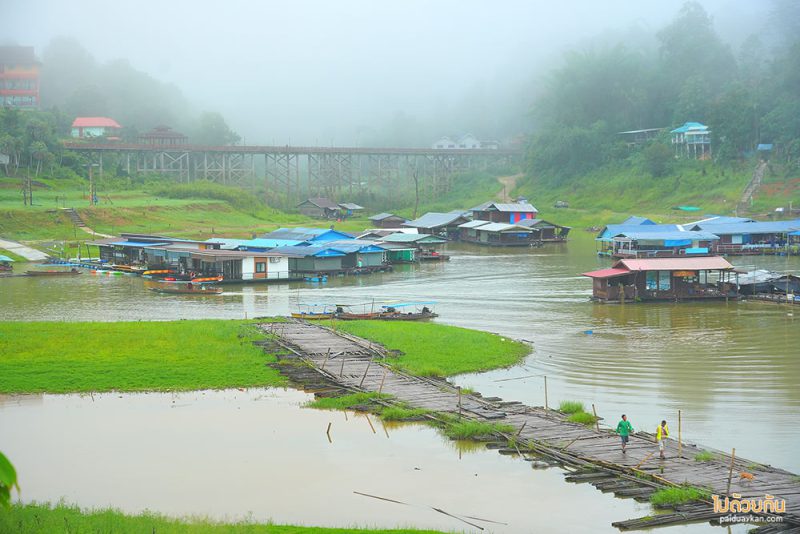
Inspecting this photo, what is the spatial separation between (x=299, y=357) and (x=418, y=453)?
25.0 feet

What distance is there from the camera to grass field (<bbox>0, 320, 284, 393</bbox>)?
72.1ft

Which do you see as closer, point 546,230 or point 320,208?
point 546,230

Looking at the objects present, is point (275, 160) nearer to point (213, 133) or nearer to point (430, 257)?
point (213, 133)

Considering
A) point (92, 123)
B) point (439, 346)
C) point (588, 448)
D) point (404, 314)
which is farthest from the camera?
point (92, 123)

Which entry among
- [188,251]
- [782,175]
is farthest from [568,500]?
[782,175]

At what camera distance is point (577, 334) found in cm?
2938

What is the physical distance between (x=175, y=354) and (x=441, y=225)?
4562 cm

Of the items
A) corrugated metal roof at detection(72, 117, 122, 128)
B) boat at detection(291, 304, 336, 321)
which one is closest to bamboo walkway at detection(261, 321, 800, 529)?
boat at detection(291, 304, 336, 321)

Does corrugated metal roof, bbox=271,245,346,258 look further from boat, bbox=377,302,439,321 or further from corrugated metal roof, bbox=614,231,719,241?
corrugated metal roof, bbox=614,231,719,241

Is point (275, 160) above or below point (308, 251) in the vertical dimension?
above

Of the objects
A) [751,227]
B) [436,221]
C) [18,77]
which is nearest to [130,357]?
[751,227]

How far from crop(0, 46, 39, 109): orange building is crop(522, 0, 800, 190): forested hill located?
4658 centimetres

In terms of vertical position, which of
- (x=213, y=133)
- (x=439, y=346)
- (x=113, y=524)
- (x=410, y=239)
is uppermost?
(x=213, y=133)

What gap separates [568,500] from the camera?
14656mm
